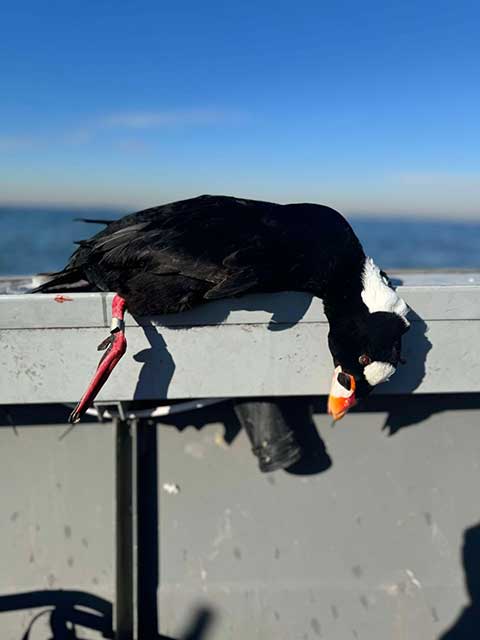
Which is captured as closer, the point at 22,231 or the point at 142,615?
the point at 142,615

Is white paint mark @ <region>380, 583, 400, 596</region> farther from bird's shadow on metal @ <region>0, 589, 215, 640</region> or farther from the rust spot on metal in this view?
the rust spot on metal

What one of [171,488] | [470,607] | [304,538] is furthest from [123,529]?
[470,607]

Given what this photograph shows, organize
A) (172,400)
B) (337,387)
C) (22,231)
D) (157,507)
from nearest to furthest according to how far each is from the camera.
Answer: (337,387), (172,400), (157,507), (22,231)

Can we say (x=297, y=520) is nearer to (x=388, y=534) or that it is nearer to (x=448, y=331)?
(x=388, y=534)

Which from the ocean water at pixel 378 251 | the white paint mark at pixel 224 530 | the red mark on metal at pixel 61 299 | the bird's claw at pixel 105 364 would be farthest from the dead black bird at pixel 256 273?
the ocean water at pixel 378 251

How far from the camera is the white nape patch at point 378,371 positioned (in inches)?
79.1

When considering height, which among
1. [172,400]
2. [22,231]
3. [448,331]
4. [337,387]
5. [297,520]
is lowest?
[22,231]

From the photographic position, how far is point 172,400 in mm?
2260

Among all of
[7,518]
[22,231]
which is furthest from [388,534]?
[22,231]

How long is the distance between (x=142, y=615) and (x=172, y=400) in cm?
92

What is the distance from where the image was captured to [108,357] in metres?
1.90

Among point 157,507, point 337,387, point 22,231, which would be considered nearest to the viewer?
point 337,387

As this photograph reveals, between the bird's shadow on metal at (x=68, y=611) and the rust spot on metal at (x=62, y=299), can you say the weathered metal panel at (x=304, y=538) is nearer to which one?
the bird's shadow on metal at (x=68, y=611)

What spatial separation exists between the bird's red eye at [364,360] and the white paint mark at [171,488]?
93 cm
